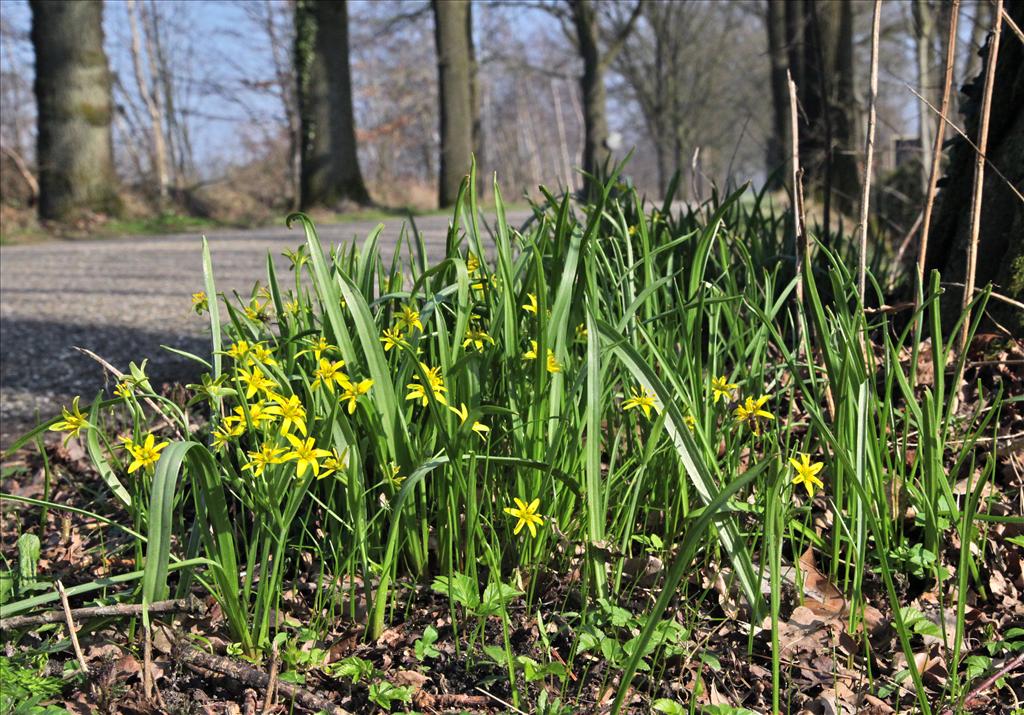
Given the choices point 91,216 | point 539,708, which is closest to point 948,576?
point 539,708

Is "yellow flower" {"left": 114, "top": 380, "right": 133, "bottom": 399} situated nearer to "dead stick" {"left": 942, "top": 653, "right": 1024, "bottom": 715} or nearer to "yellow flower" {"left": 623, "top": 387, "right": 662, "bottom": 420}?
"yellow flower" {"left": 623, "top": 387, "right": 662, "bottom": 420}

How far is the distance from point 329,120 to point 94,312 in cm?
1000

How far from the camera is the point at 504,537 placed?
1.68 metres

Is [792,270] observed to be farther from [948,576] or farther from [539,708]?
[539,708]

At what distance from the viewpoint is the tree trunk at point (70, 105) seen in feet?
36.1

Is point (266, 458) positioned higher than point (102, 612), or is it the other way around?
point (266, 458)

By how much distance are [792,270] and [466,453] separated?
149 cm

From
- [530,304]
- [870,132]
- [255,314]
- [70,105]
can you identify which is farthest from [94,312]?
[70,105]

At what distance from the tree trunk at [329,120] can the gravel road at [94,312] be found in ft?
18.4

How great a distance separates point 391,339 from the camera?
5.20 feet

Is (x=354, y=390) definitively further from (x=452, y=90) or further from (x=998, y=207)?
(x=452, y=90)

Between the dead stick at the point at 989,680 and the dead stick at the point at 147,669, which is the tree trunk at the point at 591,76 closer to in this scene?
the dead stick at the point at 989,680

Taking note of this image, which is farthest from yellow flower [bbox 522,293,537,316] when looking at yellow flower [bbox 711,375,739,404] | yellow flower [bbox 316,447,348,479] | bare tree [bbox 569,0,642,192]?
bare tree [bbox 569,0,642,192]

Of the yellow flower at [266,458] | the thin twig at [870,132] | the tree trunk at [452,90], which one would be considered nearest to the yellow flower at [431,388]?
the yellow flower at [266,458]
